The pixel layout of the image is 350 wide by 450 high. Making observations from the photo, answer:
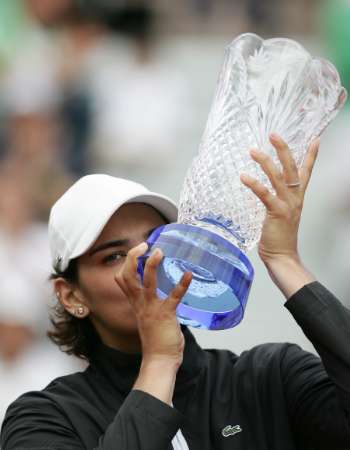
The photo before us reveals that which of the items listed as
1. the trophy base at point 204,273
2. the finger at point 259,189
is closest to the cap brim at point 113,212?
the trophy base at point 204,273

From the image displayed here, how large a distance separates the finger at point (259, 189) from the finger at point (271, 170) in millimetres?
17

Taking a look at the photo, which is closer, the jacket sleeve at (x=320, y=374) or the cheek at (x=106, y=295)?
the jacket sleeve at (x=320, y=374)

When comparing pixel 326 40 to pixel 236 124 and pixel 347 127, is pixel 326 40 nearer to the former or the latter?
pixel 347 127

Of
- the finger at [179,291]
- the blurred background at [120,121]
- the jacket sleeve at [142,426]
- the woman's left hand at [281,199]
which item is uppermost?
the woman's left hand at [281,199]

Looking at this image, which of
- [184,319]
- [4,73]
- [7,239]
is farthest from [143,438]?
[4,73]

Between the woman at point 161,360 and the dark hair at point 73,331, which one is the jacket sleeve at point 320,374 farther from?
the dark hair at point 73,331

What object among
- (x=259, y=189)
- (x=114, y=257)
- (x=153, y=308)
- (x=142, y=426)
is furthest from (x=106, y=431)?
(x=259, y=189)

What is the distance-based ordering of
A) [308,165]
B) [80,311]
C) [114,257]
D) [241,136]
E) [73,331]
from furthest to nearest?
[73,331] → [80,311] → [114,257] → [241,136] → [308,165]

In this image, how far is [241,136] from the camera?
1.87 meters

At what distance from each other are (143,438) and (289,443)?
0.37 meters

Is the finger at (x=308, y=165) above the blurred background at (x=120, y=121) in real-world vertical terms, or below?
above

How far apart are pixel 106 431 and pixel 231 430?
0.93 ft

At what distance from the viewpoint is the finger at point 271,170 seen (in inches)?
66.5

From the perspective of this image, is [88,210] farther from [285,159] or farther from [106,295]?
[285,159]
